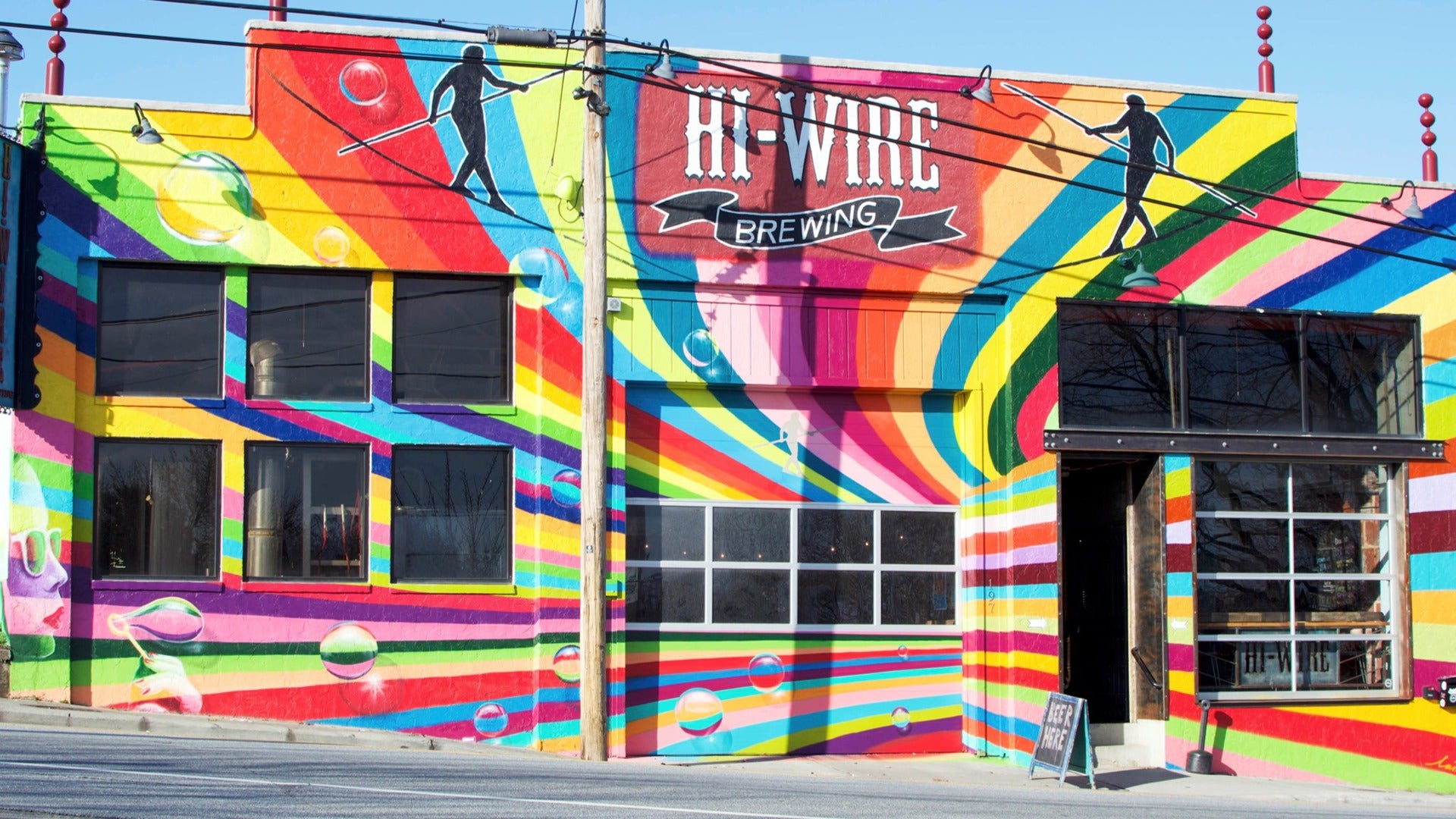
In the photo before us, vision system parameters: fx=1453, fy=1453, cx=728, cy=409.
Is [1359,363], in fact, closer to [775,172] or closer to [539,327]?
[775,172]

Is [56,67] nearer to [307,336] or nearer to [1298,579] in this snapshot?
[307,336]

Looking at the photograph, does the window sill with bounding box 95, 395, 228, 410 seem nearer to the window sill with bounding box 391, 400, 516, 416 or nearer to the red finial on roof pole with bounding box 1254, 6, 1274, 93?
the window sill with bounding box 391, 400, 516, 416

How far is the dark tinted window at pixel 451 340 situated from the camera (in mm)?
14469

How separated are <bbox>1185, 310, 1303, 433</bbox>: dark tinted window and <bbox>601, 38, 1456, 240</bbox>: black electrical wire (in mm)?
1317

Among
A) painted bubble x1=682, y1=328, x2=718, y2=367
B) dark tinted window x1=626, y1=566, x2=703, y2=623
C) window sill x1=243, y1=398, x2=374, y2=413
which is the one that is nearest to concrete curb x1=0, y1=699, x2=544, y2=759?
dark tinted window x1=626, y1=566, x2=703, y2=623

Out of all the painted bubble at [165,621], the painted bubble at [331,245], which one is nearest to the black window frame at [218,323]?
the painted bubble at [331,245]

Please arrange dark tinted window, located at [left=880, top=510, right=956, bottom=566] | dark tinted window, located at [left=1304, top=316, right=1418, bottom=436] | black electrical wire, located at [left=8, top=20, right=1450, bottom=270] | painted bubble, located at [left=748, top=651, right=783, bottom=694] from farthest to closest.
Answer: dark tinted window, located at [left=1304, top=316, right=1418, bottom=436]
dark tinted window, located at [left=880, top=510, right=956, bottom=566]
painted bubble, located at [left=748, top=651, right=783, bottom=694]
black electrical wire, located at [left=8, top=20, right=1450, bottom=270]

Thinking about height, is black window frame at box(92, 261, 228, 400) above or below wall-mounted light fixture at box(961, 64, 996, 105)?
below

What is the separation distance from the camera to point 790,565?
15.1 meters

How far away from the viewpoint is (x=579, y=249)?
14609 millimetres

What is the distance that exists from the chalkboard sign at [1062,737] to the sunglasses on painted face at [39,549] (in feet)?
30.7

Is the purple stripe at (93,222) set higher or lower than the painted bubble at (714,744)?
higher

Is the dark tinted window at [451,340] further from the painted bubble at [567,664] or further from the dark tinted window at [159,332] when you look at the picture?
the painted bubble at [567,664]

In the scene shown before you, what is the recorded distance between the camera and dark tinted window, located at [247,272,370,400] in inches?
559
